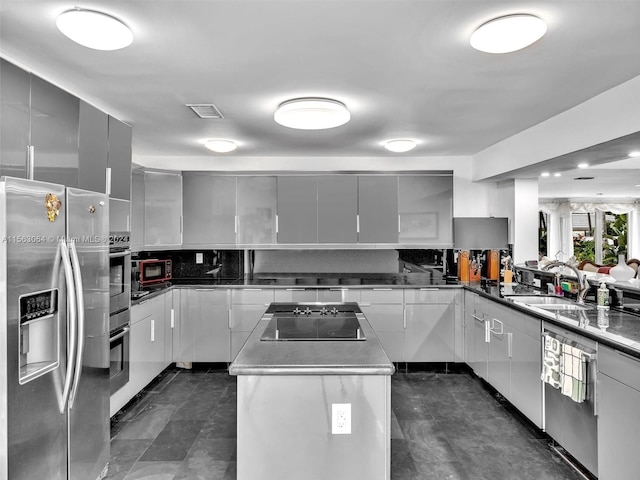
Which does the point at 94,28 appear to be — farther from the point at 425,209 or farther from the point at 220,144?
the point at 425,209

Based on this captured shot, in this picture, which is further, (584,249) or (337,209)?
(584,249)

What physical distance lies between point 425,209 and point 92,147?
3416 mm

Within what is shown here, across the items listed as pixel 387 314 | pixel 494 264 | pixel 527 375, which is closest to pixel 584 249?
pixel 494 264

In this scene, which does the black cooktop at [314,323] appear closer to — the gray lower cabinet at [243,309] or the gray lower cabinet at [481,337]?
the gray lower cabinet at [243,309]

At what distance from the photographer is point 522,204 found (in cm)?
443

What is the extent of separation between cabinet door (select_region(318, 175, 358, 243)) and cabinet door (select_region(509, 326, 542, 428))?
2.10 meters

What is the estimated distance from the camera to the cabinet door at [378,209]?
4637mm

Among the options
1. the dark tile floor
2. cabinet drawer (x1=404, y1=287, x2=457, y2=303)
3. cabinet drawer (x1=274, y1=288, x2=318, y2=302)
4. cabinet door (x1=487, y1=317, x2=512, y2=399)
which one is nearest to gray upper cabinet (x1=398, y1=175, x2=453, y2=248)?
cabinet drawer (x1=404, y1=287, x2=457, y2=303)

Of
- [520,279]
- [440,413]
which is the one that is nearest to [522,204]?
[520,279]

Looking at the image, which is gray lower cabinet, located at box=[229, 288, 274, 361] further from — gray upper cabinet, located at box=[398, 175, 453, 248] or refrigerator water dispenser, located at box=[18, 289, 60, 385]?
refrigerator water dispenser, located at box=[18, 289, 60, 385]

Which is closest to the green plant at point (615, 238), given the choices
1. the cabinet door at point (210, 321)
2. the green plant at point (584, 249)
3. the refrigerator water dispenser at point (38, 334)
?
the green plant at point (584, 249)

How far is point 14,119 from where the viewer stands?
1947 mm

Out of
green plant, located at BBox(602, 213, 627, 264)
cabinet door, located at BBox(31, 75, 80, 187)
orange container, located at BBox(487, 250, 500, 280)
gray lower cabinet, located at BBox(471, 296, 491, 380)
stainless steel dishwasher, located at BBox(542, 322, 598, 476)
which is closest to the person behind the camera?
cabinet door, located at BBox(31, 75, 80, 187)

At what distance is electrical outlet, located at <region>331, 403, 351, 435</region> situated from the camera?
1.79m
